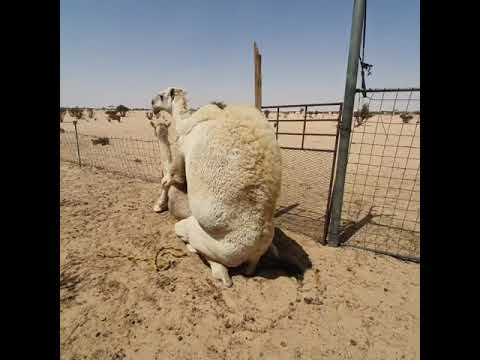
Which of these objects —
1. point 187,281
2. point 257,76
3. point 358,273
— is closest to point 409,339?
point 358,273

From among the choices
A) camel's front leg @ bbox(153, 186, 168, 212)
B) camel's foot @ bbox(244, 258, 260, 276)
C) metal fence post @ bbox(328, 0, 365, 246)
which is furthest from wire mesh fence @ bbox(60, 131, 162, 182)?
metal fence post @ bbox(328, 0, 365, 246)

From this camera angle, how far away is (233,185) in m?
2.68

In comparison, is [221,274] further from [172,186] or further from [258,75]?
[258,75]

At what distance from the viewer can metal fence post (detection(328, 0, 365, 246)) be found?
3.31 meters

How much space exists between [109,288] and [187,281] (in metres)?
0.89

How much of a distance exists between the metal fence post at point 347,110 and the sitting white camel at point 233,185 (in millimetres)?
1334

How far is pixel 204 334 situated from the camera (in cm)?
252

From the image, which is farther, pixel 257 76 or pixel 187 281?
pixel 257 76

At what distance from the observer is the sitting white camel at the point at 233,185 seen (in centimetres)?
266

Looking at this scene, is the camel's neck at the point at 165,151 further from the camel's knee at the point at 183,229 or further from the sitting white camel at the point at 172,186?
the camel's knee at the point at 183,229

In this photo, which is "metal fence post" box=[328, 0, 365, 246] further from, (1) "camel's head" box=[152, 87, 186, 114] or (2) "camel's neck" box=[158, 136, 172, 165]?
(2) "camel's neck" box=[158, 136, 172, 165]

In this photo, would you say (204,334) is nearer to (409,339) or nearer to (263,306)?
(263,306)

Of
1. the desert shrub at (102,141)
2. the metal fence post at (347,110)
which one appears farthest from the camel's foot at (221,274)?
the desert shrub at (102,141)
